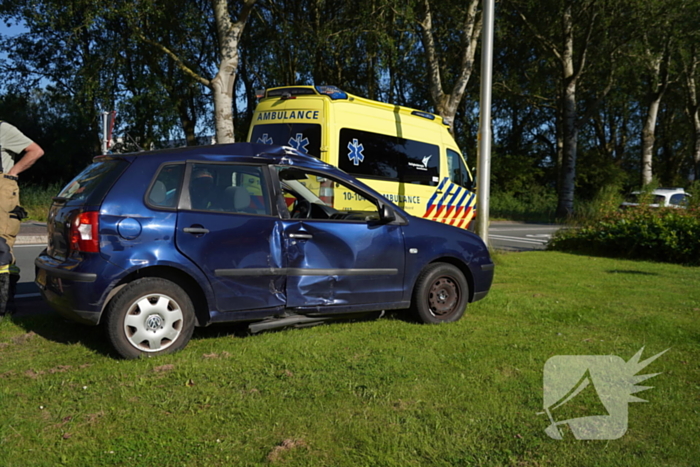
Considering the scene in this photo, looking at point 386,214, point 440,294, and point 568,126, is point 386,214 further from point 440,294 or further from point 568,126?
point 568,126

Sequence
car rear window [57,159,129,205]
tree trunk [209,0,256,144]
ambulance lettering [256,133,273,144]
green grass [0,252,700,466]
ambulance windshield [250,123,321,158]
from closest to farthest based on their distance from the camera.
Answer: green grass [0,252,700,466] → car rear window [57,159,129,205] → ambulance windshield [250,123,321,158] → ambulance lettering [256,133,273,144] → tree trunk [209,0,256,144]

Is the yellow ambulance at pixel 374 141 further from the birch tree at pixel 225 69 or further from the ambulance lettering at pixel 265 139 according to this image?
the birch tree at pixel 225 69

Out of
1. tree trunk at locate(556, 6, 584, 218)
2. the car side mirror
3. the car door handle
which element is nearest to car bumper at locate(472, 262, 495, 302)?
the car side mirror

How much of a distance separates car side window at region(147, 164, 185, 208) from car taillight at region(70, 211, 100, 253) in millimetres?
430

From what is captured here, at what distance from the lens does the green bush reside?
11539 millimetres

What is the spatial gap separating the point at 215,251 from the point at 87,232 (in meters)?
0.94

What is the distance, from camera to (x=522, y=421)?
3.54 meters

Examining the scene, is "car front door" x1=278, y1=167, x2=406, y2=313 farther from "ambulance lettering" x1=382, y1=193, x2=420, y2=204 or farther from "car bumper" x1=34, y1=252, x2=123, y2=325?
"ambulance lettering" x1=382, y1=193, x2=420, y2=204

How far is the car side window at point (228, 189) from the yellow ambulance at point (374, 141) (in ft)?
7.46

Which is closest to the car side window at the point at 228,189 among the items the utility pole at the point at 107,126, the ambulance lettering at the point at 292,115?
the ambulance lettering at the point at 292,115

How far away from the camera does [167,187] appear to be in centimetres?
471

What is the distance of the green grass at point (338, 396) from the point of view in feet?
10.2
